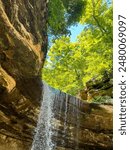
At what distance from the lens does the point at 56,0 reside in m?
9.30

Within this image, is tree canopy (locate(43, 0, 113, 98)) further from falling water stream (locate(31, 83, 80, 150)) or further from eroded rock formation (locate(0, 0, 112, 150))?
falling water stream (locate(31, 83, 80, 150))

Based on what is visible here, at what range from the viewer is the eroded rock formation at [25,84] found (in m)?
6.29

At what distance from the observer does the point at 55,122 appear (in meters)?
8.12

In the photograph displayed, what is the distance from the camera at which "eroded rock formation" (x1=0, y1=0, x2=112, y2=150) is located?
629 centimetres

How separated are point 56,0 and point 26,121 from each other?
3.90 meters

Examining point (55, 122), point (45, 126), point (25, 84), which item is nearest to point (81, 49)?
point (55, 122)

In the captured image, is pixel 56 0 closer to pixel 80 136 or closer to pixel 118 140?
pixel 80 136

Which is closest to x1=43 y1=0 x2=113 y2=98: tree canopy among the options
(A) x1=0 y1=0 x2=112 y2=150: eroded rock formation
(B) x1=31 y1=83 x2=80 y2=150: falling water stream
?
(A) x1=0 y1=0 x2=112 y2=150: eroded rock formation

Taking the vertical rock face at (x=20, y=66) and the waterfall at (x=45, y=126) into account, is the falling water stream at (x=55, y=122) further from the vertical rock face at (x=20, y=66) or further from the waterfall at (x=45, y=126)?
the vertical rock face at (x=20, y=66)

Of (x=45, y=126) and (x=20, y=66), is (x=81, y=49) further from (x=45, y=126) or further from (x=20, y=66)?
(x=20, y=66)

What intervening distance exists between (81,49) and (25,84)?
491 centimetres

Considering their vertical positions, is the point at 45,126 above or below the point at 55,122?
below

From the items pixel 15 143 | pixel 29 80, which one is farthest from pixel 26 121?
pixel 29 80

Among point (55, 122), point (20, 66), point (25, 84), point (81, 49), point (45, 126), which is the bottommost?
point (45, 126)
